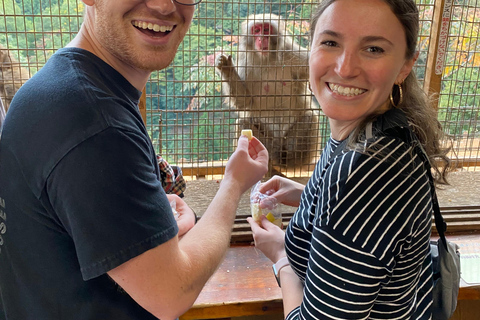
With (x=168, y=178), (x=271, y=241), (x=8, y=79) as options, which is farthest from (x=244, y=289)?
(x=8, y=79)

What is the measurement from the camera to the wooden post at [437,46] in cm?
175

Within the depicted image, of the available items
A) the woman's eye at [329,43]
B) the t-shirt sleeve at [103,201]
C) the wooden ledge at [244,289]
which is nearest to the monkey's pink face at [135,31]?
the t-shirt sleeve at [103,201]

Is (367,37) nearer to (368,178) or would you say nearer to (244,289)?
(368,178)

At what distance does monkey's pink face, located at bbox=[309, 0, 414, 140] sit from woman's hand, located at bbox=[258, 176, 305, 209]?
49 centimetres

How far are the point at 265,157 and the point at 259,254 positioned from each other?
0.56 metres

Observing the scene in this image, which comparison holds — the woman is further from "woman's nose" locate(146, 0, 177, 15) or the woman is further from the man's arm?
"woman's nose" locate(146, 0, 177, 15)

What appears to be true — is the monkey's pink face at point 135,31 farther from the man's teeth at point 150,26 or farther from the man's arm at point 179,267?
the man's arm at point 179,267

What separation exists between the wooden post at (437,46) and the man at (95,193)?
138 cm

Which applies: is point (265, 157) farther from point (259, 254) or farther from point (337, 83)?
point (259, 254)

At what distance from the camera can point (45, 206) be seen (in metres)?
0.69

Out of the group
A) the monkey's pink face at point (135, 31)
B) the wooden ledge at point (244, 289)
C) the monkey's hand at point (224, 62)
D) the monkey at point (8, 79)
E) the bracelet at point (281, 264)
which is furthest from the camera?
the monkey's hand at point (224, 62)

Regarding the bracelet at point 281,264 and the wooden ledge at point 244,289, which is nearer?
the bracelet at point 281,264

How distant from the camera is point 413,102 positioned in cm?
100

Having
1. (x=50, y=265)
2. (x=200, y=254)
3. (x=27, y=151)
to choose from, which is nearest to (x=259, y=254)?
(x=200, y=254)
